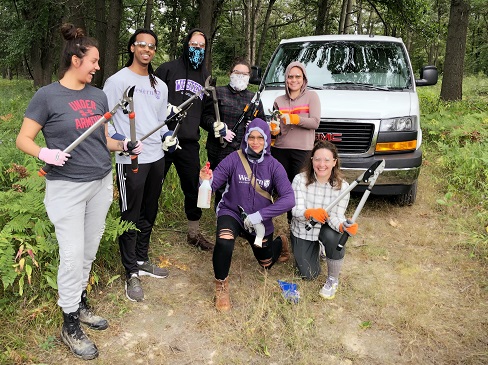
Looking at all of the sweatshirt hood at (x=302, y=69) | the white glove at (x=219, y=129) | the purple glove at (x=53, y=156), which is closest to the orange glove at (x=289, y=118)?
the sweatshirt hood at (x=302, y=69)

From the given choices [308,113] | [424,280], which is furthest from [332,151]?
[424,280]

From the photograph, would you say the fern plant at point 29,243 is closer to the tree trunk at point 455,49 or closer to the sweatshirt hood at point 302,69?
the sweatshirt hood at point 302,69

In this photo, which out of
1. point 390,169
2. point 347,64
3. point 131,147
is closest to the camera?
point 131,147

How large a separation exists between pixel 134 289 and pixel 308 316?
152cm

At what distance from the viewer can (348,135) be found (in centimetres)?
522

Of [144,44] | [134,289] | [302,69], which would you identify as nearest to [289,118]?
[302,69]

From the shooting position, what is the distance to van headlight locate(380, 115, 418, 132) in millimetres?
5125

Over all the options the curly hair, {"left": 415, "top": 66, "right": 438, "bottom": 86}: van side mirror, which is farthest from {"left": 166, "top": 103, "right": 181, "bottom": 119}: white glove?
{"left": 415, "top": 66, "right": 438, "bottom": 86}: van side mirror

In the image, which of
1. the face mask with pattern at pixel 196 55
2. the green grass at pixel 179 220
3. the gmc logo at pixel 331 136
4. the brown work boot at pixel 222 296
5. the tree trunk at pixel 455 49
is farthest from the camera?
the tree trunk at pixel 455 49

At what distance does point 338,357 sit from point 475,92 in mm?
14693

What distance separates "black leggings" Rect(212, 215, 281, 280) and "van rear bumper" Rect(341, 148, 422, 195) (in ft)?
5.36

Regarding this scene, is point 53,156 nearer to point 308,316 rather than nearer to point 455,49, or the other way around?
point 308,316

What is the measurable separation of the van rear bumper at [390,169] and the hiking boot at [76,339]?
3.50 metres

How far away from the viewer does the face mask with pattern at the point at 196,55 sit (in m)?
3.88
